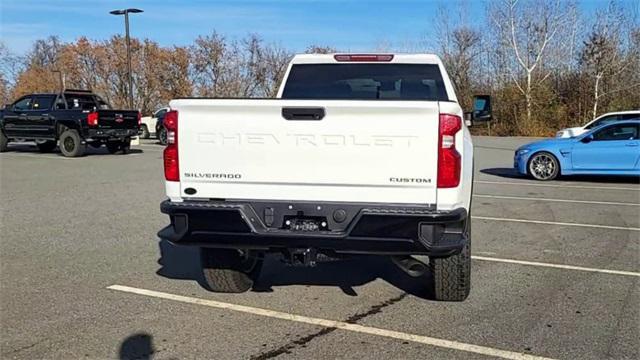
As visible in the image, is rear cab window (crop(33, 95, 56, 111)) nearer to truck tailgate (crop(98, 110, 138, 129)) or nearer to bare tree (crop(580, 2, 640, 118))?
truck tailgate (crop(98, 110, 138, 129))

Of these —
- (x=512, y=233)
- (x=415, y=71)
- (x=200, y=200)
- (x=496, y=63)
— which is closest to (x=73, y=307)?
(x=200, y=200)

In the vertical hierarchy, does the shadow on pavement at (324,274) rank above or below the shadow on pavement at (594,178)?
above

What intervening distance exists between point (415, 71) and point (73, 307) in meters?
3.71

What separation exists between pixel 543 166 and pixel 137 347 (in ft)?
40.8

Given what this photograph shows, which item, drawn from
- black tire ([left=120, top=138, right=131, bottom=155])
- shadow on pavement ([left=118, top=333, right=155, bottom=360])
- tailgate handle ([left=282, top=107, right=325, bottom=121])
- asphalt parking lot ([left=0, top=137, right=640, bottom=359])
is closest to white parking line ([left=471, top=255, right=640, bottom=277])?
asphalt parking lot ([left=0, top=137, right=640, bottom=359])

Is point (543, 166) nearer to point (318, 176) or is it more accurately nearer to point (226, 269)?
point (226, 269)

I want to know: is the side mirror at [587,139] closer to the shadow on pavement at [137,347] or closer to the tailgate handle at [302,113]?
the tailgate handle at [302,113]

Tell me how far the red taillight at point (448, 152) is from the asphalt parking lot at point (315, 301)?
1.09 m

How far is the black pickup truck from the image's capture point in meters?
20.4

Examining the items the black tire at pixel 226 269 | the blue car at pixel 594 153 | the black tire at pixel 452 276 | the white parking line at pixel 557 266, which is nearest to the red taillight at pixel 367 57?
the black tire at pixel 452 276

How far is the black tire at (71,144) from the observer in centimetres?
2038

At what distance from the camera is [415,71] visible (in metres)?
6.23

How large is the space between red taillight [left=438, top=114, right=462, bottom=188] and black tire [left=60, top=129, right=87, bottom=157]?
1831 cm

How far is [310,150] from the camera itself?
14.0 ft
